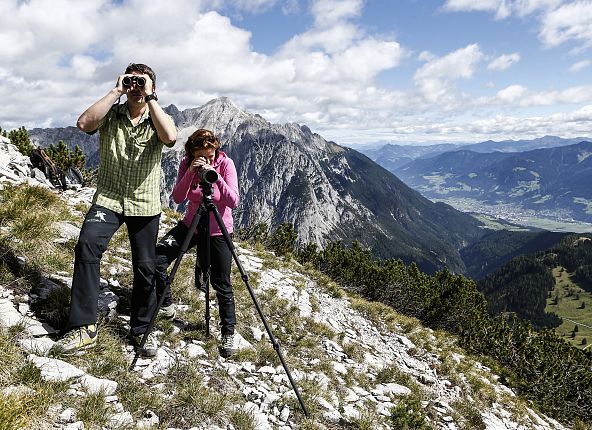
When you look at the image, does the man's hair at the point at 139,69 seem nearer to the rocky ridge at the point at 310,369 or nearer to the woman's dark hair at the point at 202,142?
the woman's dark hair at the point at 202,142

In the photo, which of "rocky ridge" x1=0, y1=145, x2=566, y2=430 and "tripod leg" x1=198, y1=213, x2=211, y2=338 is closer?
"rocky ridge" x1=0, y1=145, x2=566, y2=430

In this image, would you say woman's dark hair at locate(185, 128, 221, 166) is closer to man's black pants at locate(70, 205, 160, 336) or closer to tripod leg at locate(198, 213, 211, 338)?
tripod leg at locate(198, 213, 211, 338)

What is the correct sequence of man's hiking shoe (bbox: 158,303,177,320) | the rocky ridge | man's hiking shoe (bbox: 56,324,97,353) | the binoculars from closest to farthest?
1. the rocky ridge
2. man's hiking shoe (bbox: 56,324,97,353)
3. the binoculars
4. man's hiking shoe (bbox: 158,303,177,320)

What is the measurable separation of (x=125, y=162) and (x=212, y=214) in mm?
1631

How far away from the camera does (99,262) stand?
16.9ft

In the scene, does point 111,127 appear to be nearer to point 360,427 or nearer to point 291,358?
point 291,358

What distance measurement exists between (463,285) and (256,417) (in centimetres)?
2359

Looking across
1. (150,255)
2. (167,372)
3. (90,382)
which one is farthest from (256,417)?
(150,255)

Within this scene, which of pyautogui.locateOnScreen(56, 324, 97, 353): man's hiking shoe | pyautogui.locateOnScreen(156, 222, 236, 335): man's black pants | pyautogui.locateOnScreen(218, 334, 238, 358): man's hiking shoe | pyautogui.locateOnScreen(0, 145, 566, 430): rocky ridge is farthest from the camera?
pyautogui.locateOnScreen(218, 334, 238, 358): man's hiking shoe

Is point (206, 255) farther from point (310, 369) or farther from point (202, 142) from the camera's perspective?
point (310, 369)

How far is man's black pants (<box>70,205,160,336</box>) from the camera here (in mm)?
5047

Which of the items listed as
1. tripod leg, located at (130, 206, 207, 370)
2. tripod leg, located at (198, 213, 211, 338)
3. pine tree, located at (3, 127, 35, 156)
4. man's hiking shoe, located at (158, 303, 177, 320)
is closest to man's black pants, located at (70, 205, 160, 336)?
tripod leg, located at (130, 206, 207, 370)

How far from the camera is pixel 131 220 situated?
18.4 feet

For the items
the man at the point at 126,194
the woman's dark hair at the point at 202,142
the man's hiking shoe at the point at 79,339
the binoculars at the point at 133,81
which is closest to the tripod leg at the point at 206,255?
the man at the point at 126,194
